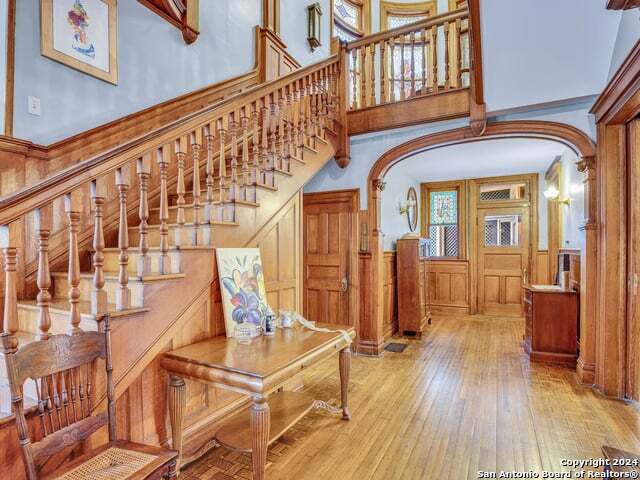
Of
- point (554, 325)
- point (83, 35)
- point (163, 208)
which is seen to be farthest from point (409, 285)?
point (83, 35)

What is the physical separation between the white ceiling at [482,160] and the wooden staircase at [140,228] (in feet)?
7.56

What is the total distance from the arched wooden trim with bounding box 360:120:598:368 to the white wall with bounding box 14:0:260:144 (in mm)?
A: 2134

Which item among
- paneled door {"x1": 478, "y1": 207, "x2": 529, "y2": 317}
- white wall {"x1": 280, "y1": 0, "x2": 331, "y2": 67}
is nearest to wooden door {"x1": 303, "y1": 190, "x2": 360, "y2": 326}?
white wall {"x1": 280, "y1": 0, "x2": 331, "y2": 67}

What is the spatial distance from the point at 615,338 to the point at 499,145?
A: 2.59 m

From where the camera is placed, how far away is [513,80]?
3.28 m

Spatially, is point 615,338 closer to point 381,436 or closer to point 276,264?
point 381,436

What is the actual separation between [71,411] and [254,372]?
0.77 m

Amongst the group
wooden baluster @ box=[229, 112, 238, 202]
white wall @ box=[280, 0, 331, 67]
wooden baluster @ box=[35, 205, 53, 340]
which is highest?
white wall @ box=[280, 0, 331, 67]

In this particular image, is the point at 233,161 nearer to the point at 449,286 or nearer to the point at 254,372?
the point at 254,372

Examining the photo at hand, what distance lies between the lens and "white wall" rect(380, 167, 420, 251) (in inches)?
203

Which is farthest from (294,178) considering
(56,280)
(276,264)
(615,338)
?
(615,338)

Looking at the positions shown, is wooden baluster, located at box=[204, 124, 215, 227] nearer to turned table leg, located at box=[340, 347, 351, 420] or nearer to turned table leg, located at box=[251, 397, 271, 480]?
turned table leg, located at box=[251, 397, 271, 480]

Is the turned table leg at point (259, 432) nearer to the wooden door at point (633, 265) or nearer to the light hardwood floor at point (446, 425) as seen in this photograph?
the light hardwood floor at point (446, 425)

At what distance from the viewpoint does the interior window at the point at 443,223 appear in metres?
6.90
